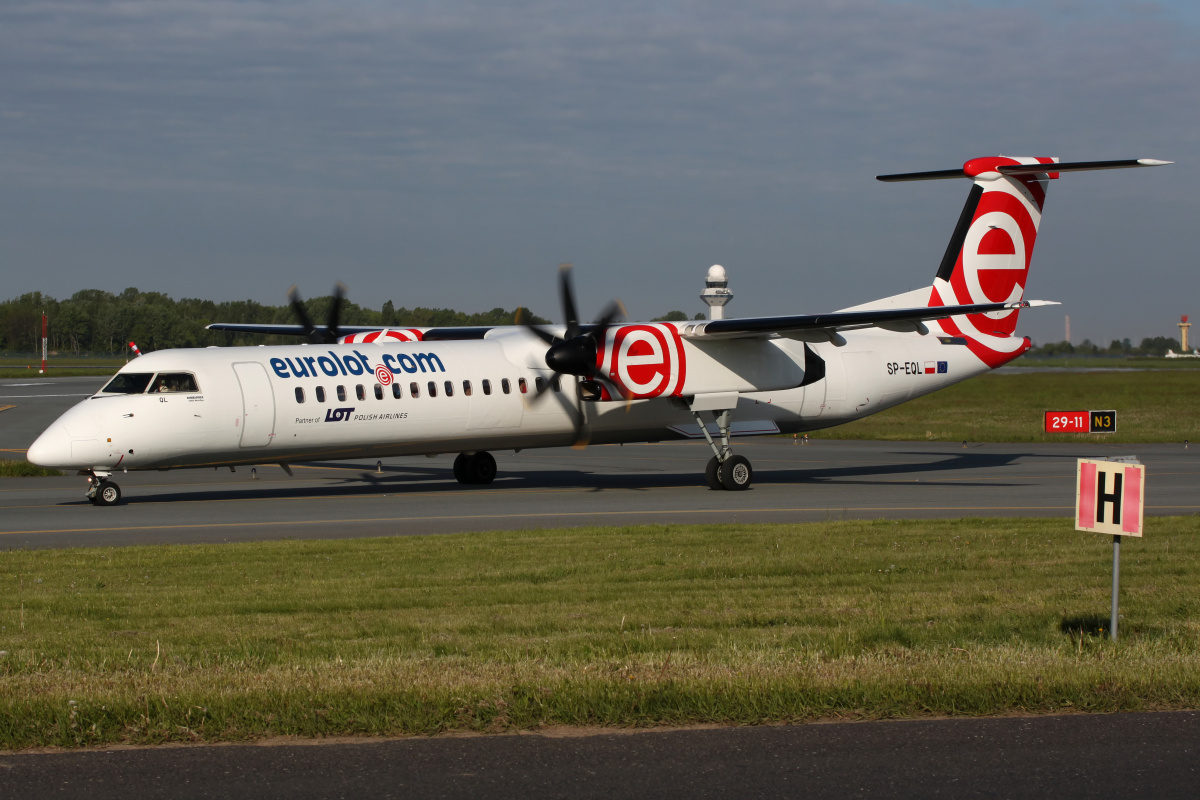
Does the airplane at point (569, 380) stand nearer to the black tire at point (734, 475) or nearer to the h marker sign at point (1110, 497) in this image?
the black tire at point (734, 475)

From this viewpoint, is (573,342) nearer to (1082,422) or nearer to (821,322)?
(821,322)

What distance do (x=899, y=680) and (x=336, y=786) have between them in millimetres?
3797

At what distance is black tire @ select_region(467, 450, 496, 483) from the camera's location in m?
26.0

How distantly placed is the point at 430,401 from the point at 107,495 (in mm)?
6135

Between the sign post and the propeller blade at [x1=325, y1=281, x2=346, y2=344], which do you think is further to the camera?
the propeller blade at [x1=325, y1=281, x2=346, y2=344]

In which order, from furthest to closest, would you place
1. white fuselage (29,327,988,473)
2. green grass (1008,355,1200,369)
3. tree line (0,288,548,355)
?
green grass (1008,355,1200,369), tree line (0,288,548,355), white fuselage (29,327,988,473)

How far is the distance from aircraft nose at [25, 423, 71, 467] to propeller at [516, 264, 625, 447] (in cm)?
878

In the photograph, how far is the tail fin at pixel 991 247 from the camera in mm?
28109

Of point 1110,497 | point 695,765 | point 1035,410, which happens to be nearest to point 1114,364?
point 1035,410

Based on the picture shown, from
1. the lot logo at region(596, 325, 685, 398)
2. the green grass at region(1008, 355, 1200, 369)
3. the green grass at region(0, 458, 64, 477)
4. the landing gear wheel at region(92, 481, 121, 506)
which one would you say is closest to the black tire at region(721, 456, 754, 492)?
the lot logo at region(596, 325, 685, 398)

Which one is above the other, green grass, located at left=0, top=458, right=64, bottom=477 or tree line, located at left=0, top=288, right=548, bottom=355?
tree line, located at left=0, top=288, right=548, bottom=355

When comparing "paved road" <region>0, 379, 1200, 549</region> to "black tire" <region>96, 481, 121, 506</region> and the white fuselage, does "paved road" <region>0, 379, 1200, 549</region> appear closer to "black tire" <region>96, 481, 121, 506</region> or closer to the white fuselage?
"black tire" <region>96, 481, 121, 506</region>

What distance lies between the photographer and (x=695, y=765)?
6340mm

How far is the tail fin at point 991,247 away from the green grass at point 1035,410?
11.1 m
